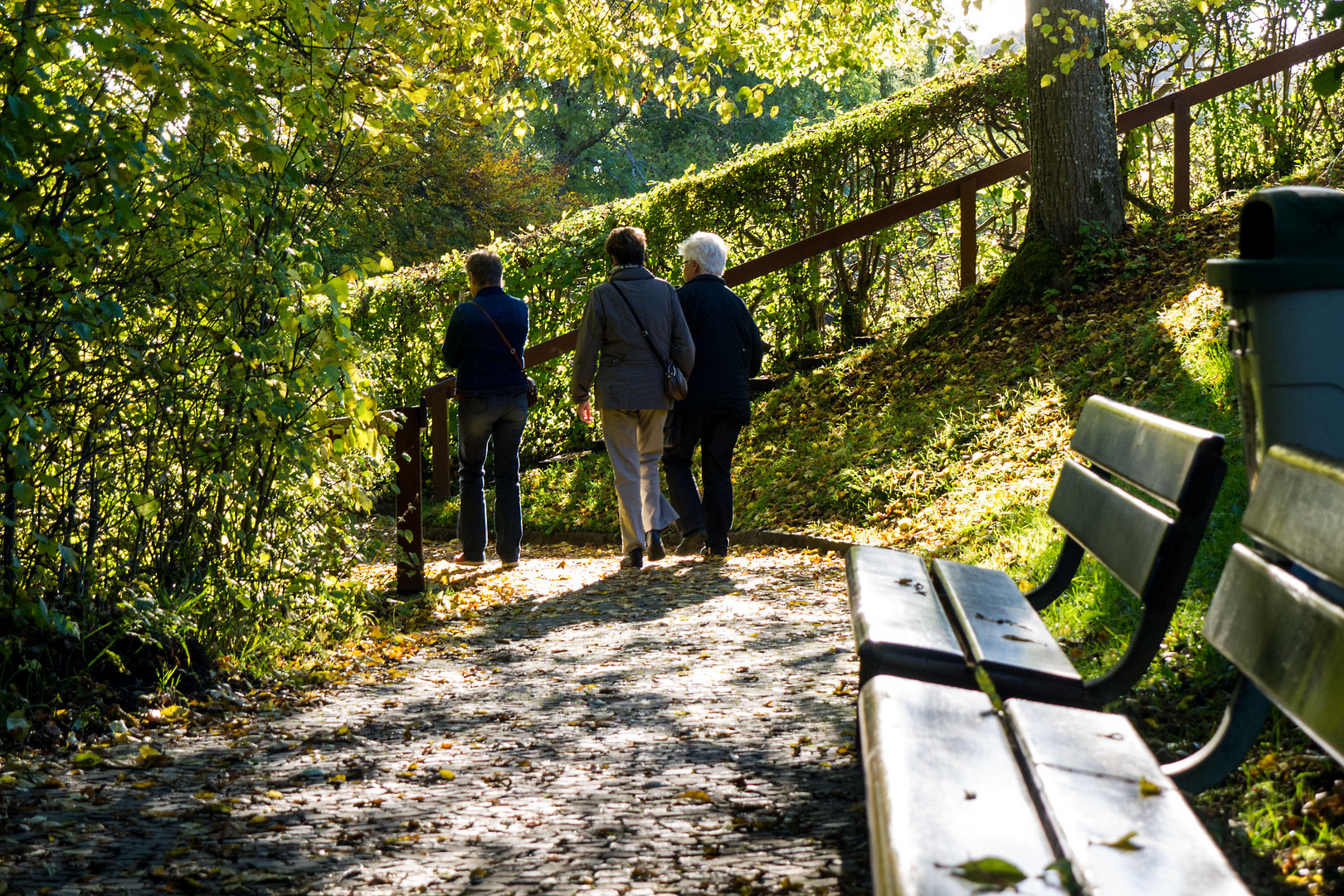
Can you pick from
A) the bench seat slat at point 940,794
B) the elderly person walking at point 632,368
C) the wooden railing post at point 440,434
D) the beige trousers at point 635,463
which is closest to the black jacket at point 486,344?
the elderly person walking at point 632,368

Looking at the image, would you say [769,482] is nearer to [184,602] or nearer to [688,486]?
[688,486]

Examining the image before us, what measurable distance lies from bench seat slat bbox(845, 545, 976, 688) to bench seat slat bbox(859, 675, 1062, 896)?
0.20 metres

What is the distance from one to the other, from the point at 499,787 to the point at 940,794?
1851 mm

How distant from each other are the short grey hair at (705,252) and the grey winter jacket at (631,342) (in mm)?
373

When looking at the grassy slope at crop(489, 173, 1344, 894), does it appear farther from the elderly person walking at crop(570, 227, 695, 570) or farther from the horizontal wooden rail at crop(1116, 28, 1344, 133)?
the elderly person walking at crop(570, 227, 695, 570)

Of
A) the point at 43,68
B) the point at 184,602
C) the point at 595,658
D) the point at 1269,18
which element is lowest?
the point at 595,658

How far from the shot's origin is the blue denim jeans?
7.80m

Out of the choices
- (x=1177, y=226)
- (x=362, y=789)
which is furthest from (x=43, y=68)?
(x=1177, y=226)

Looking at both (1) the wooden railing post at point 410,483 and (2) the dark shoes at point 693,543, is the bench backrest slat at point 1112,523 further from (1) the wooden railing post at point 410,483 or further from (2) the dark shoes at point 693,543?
(2) the dark shoes at point 693,543

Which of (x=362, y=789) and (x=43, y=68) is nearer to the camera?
(x=362, y=789)

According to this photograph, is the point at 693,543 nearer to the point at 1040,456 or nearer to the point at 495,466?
the point at 495,466

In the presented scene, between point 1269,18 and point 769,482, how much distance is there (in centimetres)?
707

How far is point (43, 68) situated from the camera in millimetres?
3939

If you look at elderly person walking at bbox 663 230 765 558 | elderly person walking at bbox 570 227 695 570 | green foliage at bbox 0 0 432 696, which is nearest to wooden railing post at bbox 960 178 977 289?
elderly person walking at bbox 663 230 765 558
